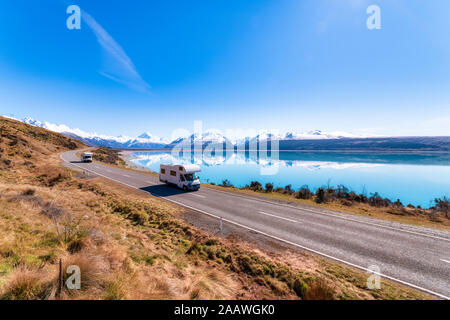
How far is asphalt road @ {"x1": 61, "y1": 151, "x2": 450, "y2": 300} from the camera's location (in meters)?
6.82

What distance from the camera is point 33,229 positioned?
6961 millimetres

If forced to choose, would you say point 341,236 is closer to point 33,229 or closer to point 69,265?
point 69,265

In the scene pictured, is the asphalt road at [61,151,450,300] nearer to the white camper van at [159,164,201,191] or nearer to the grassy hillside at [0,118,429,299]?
the grassy hillside at [0,118,429,299]

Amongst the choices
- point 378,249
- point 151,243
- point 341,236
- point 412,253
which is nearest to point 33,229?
point 151,243

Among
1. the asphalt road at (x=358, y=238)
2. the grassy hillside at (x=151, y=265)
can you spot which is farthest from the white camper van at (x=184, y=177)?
the grassy hillside at (x=151, y=265)

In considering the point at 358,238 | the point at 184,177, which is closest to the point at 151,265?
the point at 358,238

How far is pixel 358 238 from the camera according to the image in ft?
30.8

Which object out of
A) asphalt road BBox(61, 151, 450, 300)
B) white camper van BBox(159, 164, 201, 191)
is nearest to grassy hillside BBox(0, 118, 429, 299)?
asphalt road BBox(61, 151, 450, 300)

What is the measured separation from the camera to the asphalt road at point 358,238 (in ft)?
22.4

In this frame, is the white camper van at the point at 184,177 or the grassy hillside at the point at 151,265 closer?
the grassy hillside at the point at 151,265

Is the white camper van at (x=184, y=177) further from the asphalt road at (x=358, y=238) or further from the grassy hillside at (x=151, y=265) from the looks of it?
the grassy hillside at (x=151, y=265)

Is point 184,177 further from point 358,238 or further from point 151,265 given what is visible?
point 358,238

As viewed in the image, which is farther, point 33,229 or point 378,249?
point 378,249
